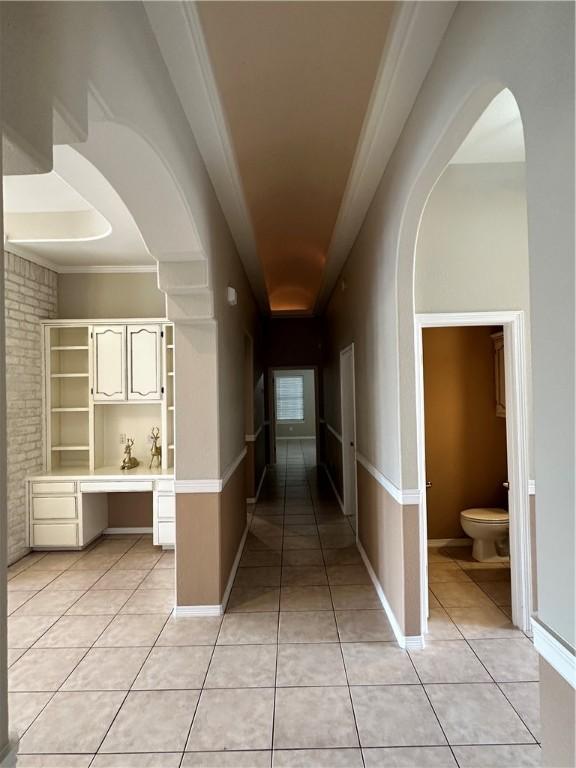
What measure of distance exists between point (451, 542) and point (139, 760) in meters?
3.09

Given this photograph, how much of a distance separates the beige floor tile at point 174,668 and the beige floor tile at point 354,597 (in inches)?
38.6

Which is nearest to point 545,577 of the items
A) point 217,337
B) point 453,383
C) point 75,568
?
point 217,337

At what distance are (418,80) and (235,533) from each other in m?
3.50

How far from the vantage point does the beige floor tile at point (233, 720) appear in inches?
75.1

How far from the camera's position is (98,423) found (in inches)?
187

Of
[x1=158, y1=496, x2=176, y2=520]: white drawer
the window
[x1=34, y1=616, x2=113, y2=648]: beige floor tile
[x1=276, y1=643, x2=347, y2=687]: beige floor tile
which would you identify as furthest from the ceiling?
the window

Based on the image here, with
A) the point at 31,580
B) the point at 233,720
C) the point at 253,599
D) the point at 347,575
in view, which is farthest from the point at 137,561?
the point at 233,720

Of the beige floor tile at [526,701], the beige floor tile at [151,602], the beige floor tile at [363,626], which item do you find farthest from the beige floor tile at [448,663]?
the beige floor tile at [151,602]

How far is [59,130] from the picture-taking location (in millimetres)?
1099

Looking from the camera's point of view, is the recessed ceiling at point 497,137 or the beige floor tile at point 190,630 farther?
the beige floor tile at point 190,630

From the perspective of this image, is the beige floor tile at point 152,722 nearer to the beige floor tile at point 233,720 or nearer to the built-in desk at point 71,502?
the beige floor tile at point 233,720

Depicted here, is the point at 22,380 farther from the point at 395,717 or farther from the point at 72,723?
the point at 395,717

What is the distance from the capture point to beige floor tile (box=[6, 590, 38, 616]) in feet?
10.7

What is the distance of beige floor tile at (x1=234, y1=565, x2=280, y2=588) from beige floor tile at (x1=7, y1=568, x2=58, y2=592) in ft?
5.23
